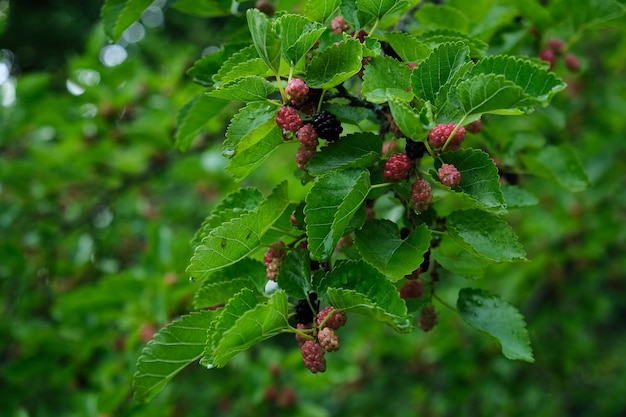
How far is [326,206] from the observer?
0.83m

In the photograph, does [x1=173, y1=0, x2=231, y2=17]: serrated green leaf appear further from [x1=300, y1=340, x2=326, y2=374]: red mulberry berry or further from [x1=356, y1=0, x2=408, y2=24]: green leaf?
[x1=300, y1=340, x2=326, y2=374]: red mulberry berry

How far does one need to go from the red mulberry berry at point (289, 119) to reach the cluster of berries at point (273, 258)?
189 mm

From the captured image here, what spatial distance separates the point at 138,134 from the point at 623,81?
8.11 feet

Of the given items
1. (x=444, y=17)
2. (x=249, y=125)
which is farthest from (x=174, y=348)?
(x=444, y=17)

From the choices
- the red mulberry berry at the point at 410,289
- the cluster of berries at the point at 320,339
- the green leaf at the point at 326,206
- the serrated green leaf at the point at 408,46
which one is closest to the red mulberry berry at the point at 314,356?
the cluster of berries at the point at 320,339

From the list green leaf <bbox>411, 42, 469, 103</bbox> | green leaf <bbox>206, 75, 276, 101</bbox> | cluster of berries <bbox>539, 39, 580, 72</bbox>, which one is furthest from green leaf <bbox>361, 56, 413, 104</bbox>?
cluster of berries <bbox>539, 39, 580, 72</bbox>

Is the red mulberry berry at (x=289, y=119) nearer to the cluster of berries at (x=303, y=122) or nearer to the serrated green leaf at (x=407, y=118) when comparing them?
the cluster of berries at (x=303, y=122)

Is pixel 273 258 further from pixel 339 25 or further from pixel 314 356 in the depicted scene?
pixel 339 25

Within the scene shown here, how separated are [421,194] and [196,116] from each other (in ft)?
1.67

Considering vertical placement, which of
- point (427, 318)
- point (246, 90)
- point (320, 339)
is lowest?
point (427, 318)

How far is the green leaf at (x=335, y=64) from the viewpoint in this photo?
817mm

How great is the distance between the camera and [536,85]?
31.8 inches

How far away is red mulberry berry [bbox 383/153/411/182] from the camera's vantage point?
852 mm

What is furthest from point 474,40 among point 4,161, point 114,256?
point 114,256
